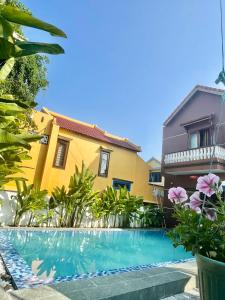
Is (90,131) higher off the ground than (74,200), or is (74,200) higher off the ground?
(90,131)

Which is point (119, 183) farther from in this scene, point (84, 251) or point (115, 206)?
point (84, 251)

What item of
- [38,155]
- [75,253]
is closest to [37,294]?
[75,253]

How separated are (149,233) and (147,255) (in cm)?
486

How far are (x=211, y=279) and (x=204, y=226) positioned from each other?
429 millimetres

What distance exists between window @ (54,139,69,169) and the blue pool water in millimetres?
5252

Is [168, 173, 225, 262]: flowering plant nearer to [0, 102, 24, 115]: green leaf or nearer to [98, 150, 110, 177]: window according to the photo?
[0, 102, 24, 115]: green leaf

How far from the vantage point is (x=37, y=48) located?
1.54m

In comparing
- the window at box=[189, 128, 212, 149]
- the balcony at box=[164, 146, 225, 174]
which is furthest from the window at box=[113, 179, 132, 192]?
the window at box=[189, 128, 212, 149]

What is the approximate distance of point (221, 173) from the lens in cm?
1306

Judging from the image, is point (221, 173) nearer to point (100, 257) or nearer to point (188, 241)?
point (100, 257)

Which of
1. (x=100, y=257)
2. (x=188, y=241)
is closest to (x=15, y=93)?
(x=100, y=257)

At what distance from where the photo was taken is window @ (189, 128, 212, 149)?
14398 mm

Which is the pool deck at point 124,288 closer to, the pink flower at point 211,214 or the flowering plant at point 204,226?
the flowering plant at point 204,226

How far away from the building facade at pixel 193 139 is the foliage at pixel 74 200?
6.34 m
